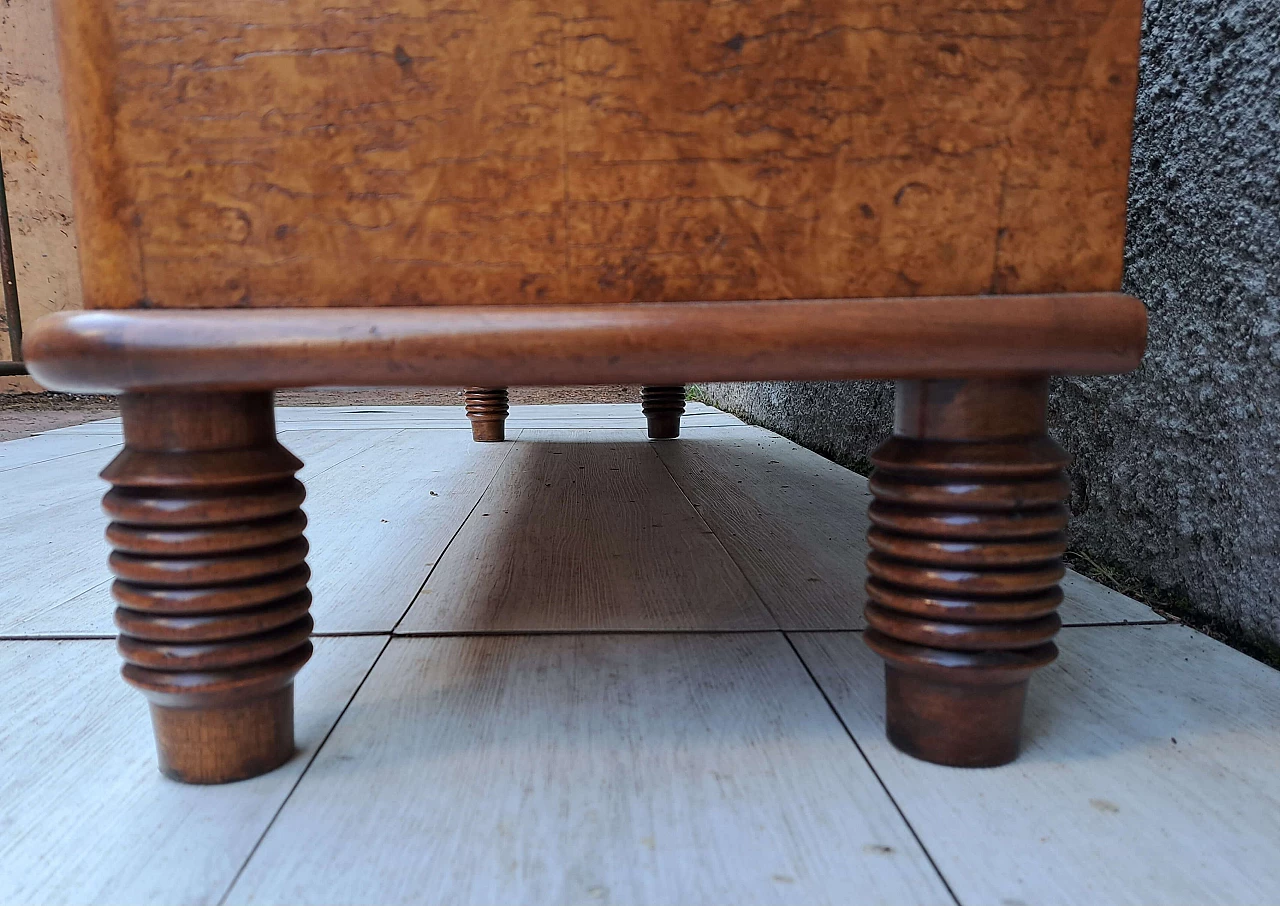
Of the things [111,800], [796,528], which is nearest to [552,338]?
[111,800]

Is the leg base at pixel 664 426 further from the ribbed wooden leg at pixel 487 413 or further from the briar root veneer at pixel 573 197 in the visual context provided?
the briar root veneer at pixel 573 197

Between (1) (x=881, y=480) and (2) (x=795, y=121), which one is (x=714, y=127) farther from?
(1) (x=881, y=480)

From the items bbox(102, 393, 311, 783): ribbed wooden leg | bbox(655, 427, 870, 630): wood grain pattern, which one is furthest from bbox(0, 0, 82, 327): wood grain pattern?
bbox(102, 393, 311, 783): ribbed wooden leg

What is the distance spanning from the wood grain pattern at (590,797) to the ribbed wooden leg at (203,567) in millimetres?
61

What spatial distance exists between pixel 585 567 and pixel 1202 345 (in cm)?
56

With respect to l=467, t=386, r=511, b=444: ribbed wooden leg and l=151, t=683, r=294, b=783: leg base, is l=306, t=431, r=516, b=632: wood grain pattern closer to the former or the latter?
l=467, t=386, r=511, b=444: ribbed wooden leg

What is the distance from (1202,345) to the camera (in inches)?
25.0

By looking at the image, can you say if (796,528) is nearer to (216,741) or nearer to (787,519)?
(787,519)

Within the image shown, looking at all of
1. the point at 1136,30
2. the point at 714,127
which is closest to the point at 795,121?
the point at 714,127

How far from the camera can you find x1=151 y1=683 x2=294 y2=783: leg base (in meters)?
0.43

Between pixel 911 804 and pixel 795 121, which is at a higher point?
pixel 795 121

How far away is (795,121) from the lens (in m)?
0.38

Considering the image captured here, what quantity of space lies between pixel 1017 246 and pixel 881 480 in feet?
0.44

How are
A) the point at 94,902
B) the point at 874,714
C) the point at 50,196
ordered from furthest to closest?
1. the point at 50,196
2. the point at 874,714
3. the point at 94,902
